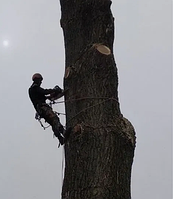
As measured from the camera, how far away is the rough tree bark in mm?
2135

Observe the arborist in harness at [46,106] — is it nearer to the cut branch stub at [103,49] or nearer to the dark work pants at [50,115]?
the dark work pants at [50,115]

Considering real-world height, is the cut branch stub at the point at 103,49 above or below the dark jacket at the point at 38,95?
below

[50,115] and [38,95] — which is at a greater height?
[38,95]

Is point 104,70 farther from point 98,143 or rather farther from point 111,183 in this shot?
point 111,183

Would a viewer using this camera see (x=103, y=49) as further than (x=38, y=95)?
No

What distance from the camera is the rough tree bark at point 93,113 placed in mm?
2135

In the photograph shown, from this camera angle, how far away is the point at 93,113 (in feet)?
7.68

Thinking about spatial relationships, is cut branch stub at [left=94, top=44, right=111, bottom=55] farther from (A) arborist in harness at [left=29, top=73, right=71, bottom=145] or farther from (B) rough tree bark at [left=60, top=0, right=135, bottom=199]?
(A) arborist in harness at [left=29, top=73, right=71, bottom=145]

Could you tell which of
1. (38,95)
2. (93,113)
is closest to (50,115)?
(38,95)

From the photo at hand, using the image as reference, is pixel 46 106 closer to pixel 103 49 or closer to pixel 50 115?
pixel 50 115

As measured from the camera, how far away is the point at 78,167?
2172mm

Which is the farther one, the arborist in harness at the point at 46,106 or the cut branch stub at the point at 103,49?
the arborist in harness at the point at 46,106

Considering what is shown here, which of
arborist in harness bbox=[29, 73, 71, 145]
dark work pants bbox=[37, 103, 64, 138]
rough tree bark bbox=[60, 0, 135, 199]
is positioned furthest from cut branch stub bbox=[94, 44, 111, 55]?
dark work pants bbox=[37, 103, 64, 138]


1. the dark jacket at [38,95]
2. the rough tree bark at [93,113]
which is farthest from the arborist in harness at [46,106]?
the rough tree bark at [93,113]
